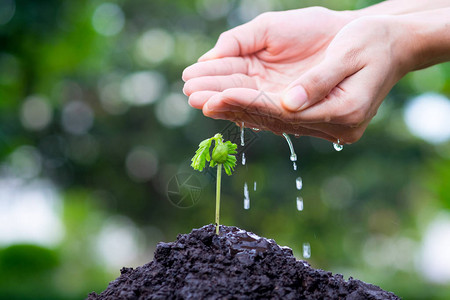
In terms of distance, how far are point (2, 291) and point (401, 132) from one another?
255 inches

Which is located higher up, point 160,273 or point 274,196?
point 274,196

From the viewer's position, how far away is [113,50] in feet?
23.2

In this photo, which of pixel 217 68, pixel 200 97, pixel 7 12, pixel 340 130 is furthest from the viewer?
pixel 7 12

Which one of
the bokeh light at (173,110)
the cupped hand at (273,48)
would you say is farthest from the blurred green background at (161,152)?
the cupped hand at (273,48)

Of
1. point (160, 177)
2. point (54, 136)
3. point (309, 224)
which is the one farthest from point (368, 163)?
point (54, 136)

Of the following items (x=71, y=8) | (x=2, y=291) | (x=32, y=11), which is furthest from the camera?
(x=71, y=8)

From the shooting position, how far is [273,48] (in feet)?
7.36

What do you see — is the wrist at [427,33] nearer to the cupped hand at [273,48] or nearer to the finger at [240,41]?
the cupped hand at [273,48]

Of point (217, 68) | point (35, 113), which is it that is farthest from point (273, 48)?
point (35, 113)

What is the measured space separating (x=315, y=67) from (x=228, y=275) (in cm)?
83

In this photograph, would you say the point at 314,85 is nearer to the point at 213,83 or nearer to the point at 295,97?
the point at 295,97

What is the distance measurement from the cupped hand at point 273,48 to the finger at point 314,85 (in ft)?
1.74

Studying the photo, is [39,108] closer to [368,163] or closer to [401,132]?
[368,163]

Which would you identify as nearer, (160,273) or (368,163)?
(160,273)
